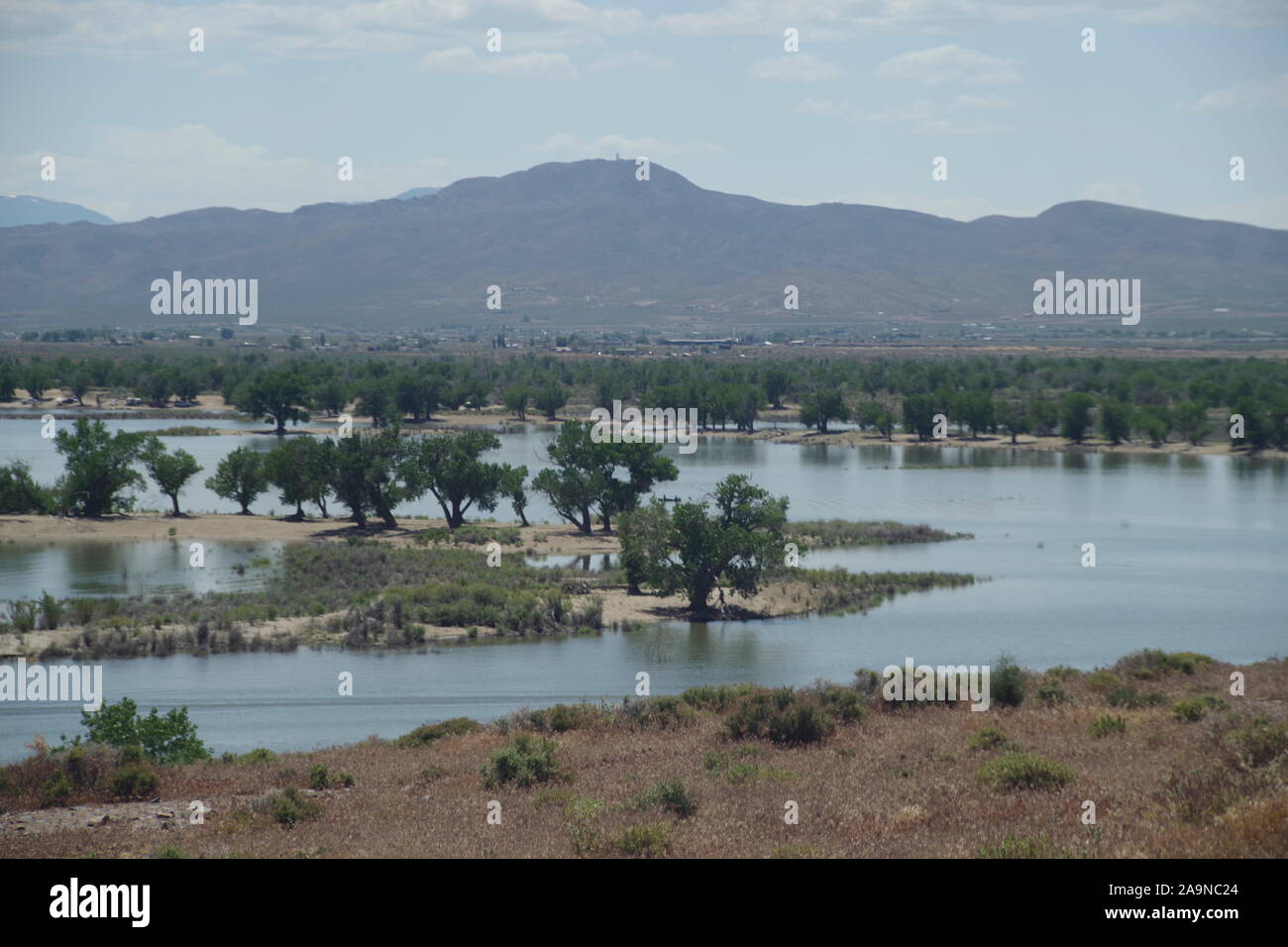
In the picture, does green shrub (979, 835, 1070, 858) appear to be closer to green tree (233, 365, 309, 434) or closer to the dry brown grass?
the dry brown grass

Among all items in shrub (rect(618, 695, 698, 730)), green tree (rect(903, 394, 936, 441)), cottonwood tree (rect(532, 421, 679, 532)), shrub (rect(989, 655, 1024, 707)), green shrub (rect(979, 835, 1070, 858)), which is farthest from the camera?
green tree (rect(903, 394, 936, 441))

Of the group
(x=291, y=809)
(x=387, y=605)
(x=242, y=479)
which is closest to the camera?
(x=291, y=809)

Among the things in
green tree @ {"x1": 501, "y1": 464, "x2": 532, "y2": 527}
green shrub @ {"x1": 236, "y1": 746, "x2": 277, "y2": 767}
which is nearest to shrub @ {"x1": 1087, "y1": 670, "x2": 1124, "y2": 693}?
green shrub @ {"x1": 236, "y1": 746, "x2": 277, "y2": 767}

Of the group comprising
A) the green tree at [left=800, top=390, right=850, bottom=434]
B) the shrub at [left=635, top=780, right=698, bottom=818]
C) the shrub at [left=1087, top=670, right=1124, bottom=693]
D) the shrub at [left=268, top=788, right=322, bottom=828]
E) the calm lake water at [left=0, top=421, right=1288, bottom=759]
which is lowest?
the calm lake water at [left=0, top=421, right=1288, bottom=759]

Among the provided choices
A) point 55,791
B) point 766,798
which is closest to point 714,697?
point 766,798

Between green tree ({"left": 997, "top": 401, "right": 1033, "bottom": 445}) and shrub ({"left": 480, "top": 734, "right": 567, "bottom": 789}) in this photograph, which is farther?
green tree ({"left": 997, "top": 401, "right": 1033, "bottom": 445})

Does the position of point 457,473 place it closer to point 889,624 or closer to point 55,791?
point 889,624

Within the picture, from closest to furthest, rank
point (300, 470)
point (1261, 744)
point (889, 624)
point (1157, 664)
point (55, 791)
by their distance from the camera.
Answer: point (1261, 744), point (55, 791), point (1157, 664), point (889, 624), point (300, 470)
